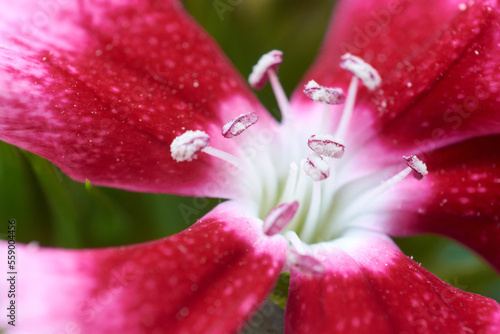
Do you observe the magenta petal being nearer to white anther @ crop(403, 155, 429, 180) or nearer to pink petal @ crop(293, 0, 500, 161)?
white anther @ crop(403, 155, 429, 180)

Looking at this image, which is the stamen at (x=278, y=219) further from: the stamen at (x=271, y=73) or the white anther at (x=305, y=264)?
the stamen at (x=271, y=73)

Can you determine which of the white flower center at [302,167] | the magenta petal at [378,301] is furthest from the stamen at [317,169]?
the magenta petal at [378,301]

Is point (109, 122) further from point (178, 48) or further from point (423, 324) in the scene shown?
point (423, 324)

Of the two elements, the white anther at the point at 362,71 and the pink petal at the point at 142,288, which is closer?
the pink petal at the point at 142,288

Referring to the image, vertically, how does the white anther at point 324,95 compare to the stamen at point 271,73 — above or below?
above

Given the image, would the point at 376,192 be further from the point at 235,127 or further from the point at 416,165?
the point at 235,127

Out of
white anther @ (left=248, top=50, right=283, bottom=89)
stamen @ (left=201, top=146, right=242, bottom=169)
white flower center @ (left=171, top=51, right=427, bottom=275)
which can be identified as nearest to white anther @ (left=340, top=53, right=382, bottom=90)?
white flower center @ (left=171, top=51, right=427, bottom=275)

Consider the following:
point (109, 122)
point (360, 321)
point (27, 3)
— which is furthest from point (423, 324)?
point (27, 3)
